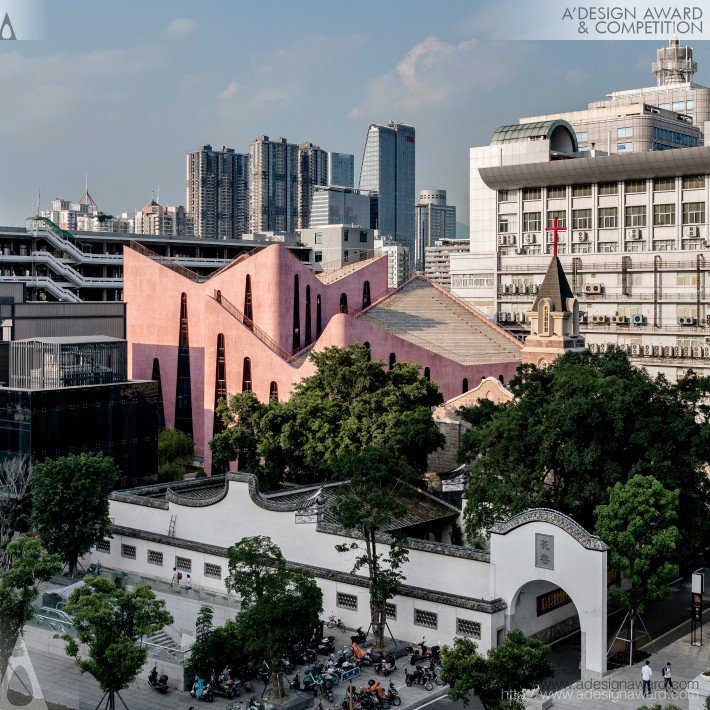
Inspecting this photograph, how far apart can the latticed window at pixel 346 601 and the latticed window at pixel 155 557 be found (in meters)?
9.41

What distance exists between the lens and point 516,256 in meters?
87.8

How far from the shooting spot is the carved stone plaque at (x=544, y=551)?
1415 inches

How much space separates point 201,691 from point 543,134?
6299 centimetres

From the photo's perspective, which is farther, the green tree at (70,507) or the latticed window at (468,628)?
the green tree at (70,507)

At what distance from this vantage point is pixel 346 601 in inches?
1576

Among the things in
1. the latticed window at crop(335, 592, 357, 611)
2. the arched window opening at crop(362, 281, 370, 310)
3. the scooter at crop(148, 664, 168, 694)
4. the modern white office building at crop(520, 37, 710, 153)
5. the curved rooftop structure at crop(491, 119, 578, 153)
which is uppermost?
the modern white office building at crop(520, 37, 710, 153)

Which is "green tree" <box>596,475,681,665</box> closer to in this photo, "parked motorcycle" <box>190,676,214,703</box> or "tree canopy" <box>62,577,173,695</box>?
"parked motorcycle" <box>190,676,214,703</box>

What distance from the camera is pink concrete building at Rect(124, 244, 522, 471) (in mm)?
70875

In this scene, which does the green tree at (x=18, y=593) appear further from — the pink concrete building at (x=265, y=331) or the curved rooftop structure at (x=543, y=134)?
the curved rooftop structure at (x=543, y=134)

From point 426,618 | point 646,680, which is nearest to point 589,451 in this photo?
point 426,618

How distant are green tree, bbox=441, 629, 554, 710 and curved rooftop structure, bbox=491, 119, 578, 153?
209 ft

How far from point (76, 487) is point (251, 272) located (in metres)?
31.7

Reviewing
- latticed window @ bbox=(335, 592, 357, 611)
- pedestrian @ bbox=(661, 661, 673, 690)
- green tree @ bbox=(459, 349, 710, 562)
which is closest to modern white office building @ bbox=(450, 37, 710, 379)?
green tree @ bbox=(459, 349, 710, 562)

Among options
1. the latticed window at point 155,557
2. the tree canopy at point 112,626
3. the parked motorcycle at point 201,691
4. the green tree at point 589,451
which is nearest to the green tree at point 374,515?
the green tree at point 589,451
